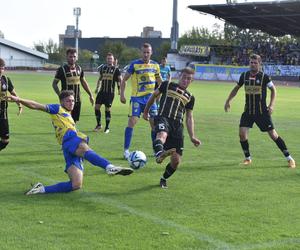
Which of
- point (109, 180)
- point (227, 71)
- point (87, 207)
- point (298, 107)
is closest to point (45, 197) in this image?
point (87, 207)

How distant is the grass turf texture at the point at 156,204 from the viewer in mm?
5375

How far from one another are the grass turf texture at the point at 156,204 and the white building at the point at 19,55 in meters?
81.0

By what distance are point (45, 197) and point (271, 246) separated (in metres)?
3.10

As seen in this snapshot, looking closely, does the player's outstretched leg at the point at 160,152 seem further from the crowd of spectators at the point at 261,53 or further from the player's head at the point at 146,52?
the crowd of spectators at the point at 261,53

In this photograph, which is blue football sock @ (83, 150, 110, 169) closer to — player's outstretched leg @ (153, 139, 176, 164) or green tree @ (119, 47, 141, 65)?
player's outstretched leg @ (153, 139, 176, 164)

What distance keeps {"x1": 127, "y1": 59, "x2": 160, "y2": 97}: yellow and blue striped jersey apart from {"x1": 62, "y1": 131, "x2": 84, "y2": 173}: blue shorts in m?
3.33

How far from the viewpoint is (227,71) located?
57.1 meters

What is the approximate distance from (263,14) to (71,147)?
54473 millimetres

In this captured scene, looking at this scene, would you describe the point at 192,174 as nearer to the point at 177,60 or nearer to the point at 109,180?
the point at 109,180

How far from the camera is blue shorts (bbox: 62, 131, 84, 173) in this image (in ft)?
23.6

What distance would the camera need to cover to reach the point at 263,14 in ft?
192

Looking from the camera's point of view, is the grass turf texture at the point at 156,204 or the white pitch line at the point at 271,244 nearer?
the white pitch line at the point at 271,244

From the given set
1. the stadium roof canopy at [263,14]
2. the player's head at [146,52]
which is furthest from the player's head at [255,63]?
the stadium roof canopy at [263,14]

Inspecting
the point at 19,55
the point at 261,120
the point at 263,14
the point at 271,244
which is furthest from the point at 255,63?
the point at 19,55
